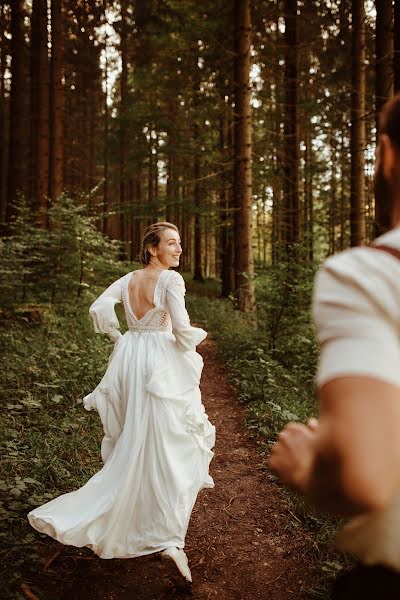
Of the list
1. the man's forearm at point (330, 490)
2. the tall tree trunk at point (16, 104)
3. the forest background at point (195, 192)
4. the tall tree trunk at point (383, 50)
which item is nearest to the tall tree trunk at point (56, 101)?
the forest background at point (195, 192)

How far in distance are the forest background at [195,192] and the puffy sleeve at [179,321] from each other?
190 centimetres

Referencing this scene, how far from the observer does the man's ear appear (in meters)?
1.15

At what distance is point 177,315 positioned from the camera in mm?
3703

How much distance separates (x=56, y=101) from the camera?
14.1 m

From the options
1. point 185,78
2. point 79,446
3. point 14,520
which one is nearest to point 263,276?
point 79,446

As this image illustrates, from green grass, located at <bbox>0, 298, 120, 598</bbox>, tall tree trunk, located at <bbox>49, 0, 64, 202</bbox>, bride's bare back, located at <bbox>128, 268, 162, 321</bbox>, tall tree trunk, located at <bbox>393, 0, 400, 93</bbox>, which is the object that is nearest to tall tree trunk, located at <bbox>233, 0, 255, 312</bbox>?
green grass, located at <bbox>0, 298, 120, 598</bbox>

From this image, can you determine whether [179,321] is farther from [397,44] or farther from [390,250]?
[397,44]

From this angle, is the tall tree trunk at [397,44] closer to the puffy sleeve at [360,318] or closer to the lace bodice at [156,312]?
the lace bodice at [156,312]

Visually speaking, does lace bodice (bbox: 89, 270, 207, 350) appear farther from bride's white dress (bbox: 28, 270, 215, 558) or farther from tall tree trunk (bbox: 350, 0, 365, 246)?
tall tree trunk (bbox: 350, 0, 365, 246)

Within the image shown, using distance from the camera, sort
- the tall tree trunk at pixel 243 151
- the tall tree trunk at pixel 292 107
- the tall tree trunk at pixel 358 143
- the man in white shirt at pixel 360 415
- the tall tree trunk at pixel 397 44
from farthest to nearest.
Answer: the tall tree trunk at pixel 292 107, the tall tree trunk at pixel 243 151, the tall tree trunk at pixel 358 143, the tall tree trunk at pixel 397 44, the man in white shirt at pixel 360 415

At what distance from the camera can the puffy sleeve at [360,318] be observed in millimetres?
907

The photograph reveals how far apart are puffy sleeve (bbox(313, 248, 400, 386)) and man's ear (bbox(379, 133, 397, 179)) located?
28cm

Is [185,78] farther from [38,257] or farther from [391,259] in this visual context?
[391,259]

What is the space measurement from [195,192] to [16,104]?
7603mm
